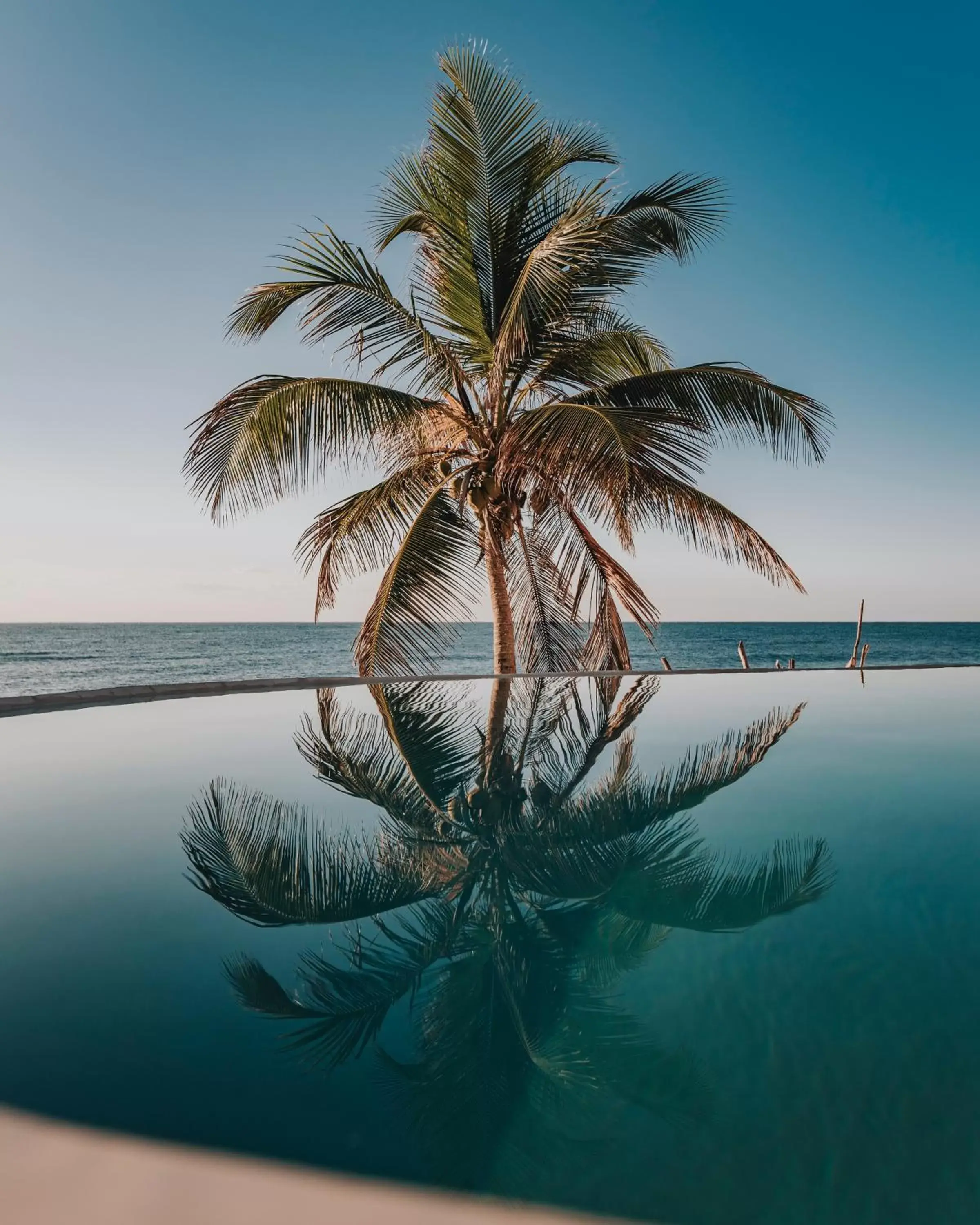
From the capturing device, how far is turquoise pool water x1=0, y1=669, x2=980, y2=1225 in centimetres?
76

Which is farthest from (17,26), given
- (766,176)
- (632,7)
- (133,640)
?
(133,640)

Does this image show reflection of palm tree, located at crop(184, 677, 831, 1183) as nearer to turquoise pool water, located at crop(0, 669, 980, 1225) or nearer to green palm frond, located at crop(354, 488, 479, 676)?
turquoise pool water, located at crop(0, 669, 980, 1225)

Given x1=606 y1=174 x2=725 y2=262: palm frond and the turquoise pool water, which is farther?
x1=606 y1=174 x2=725 y2=262: palm frond

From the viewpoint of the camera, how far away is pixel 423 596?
5895 mm

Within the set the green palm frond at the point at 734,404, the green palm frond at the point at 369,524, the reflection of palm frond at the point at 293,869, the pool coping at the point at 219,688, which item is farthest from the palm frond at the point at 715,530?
the reflection of palm frond at the point at 293,869

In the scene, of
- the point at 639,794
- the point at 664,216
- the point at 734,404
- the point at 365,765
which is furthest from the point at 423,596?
the point at 664,216

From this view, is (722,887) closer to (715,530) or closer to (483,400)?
(715,530)

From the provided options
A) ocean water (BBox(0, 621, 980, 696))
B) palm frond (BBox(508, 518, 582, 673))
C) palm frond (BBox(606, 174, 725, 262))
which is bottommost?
ocean water (BBox(0, 621, 980, 696))

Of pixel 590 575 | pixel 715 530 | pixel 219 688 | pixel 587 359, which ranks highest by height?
pixel 587 359

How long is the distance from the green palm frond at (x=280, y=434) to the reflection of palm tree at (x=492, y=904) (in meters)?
3.71

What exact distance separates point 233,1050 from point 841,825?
5.83 feet

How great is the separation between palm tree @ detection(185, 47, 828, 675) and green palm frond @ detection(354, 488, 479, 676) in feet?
0.06

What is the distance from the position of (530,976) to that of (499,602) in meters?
5.26

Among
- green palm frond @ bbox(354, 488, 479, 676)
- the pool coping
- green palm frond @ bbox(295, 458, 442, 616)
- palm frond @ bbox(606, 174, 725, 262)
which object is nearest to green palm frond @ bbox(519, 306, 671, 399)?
palm frond @ bbox(606, 174, 725, 262)
